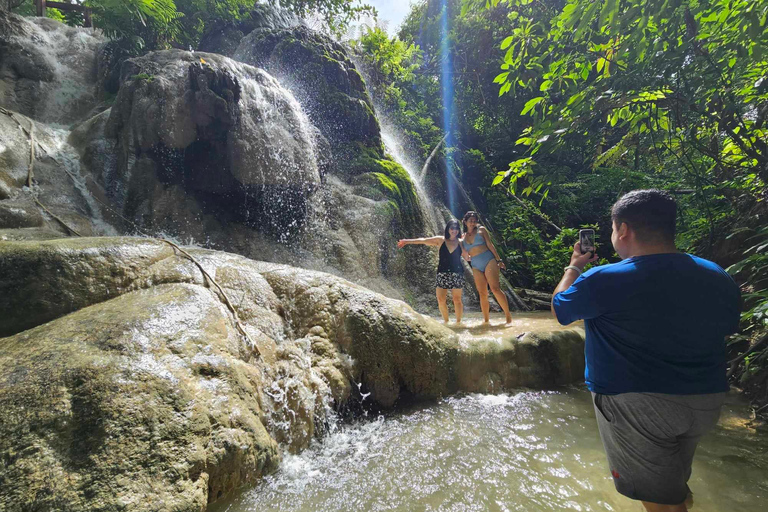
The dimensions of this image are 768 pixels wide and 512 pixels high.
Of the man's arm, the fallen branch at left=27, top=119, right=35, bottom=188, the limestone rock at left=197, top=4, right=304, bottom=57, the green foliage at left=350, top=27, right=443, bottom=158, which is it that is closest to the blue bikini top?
the man's arm

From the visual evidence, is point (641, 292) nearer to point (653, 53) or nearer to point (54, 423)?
point (653, 53)

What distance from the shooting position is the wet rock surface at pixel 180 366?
1.77 meters

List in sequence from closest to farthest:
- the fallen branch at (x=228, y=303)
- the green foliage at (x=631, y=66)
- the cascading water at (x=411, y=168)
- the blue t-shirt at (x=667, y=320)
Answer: the blue t-shirt at (x=667, y=320)
the green foliage at (x=631, y=66)
the fallen branch at (x=228, y=303)
the cascading water at (x=411, y=168)

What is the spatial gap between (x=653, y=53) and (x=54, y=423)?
4400 mm

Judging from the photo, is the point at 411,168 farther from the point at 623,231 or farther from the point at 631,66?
the point at 623,231

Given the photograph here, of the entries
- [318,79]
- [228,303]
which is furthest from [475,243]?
[318,79]

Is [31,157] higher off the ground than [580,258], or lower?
higher

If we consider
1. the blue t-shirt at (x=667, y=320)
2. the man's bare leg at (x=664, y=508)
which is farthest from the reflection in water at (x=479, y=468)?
the blue t-shirt at (x=667, y=320)

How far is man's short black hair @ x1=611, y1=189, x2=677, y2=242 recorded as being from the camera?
64.4 inches

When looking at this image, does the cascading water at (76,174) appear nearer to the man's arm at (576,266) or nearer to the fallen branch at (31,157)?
the fallen branch at (31,157)

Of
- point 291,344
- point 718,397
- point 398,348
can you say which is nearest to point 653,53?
point 718,397

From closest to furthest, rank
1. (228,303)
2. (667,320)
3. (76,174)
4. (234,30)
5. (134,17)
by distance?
(667,320) → (228,303) → (76,174) → (134,17) → (234,30)

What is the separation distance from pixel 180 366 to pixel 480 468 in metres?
2.19

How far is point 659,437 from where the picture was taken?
5.09ft
